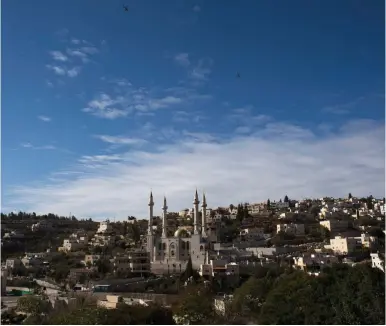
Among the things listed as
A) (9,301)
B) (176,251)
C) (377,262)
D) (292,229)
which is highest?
(292,229)

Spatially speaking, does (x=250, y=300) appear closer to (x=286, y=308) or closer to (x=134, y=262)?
(x=286, y=308)

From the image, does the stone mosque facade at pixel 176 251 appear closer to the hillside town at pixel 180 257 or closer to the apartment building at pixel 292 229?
the hillside town at pixel 180 257

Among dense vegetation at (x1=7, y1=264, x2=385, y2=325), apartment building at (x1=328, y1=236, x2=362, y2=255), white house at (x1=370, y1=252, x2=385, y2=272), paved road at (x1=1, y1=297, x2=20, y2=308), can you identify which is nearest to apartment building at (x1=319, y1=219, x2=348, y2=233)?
apartment building at (x1=328, y1=236, x2=362, y2=255)

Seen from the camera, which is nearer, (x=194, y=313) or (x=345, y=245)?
(x=194, y=313)

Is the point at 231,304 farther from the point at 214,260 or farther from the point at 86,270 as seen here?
the point at 86,270

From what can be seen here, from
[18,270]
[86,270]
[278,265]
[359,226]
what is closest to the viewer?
[278,265]

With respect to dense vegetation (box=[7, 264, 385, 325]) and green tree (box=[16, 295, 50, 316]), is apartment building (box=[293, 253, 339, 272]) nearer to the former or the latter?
dense vegetation (box=[7, 264, 385, 325])

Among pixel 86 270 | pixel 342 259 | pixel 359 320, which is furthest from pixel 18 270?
pixel 359 320

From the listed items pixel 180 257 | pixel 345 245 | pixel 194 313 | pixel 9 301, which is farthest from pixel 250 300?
pixel 345 245

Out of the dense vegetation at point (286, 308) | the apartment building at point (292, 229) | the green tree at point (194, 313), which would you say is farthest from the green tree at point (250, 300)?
the apartment building at point (292, 229)
